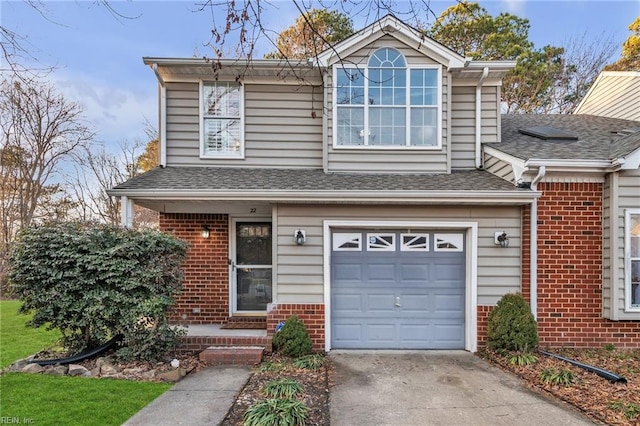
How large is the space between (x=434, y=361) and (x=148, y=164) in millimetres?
16448

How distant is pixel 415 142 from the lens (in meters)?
6.93

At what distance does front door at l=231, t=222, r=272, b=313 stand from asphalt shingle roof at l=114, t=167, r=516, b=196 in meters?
1.31

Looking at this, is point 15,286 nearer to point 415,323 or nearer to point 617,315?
point 415,323

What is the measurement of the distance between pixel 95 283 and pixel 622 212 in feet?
27.4

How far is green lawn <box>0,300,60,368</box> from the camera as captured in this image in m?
5.59

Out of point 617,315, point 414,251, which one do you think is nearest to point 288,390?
point 414,251

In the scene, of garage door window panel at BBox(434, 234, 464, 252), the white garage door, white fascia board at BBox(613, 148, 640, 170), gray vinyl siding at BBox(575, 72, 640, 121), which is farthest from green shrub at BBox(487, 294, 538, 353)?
gray vinyl siding at BBox(575, 72, 640, 121)

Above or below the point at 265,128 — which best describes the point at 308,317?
below

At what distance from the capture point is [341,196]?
5.85m

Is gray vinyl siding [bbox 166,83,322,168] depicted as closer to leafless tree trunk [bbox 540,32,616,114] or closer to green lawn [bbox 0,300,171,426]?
green lawn [bbox 0,300,171,426]

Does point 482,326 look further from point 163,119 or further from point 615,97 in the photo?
point 615,97

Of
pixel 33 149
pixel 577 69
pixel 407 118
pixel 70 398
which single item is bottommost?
pixel 70 398

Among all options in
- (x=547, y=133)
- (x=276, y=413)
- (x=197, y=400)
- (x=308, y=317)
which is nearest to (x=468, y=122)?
(x=547, y=133)

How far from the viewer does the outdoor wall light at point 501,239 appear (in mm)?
6090
